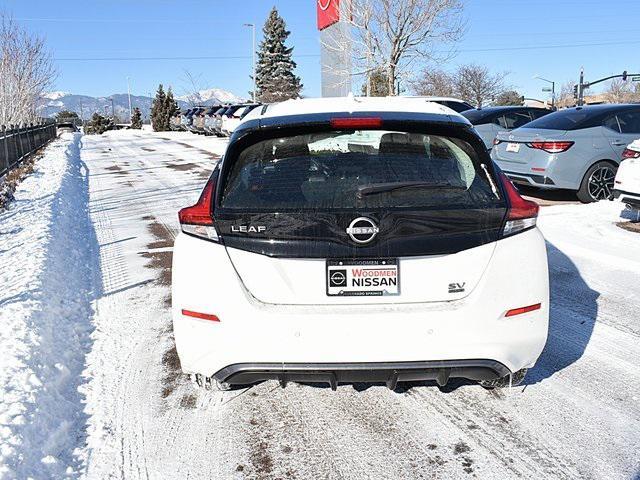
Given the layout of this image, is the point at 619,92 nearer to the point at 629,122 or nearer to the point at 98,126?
the point at 98,126

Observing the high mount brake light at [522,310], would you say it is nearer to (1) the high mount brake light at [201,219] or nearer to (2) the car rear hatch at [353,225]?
(2) the car rear hatch at [353,225]

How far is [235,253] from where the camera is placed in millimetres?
2746

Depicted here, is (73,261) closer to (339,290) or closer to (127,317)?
(127,317)

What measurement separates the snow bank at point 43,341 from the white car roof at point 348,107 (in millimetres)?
1906

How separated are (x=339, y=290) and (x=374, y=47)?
875 inches

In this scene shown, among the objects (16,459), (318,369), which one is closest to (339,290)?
(318,369)

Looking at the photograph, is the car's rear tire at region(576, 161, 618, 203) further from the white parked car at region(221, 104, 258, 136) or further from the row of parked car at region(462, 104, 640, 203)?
the white parked car at region(221, 104, 258, 136)

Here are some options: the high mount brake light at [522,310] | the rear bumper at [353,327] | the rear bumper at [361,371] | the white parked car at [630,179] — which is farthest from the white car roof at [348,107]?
the white parked car at [630,179]

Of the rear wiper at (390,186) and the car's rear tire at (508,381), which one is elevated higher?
the rear wiper at (390,186)

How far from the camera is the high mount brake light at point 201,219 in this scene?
9.23 feet

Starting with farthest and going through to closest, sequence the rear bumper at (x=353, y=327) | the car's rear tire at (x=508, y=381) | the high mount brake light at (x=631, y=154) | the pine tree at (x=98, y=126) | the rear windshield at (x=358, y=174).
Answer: the pine tree at (x=98, y=126) → the high mount brake light at (x=631, y=154) → the car's rear tire at (x=508, y=381) → the rear windshield at (x=358, y=174) → the rear bumper at (x=353, y=327)

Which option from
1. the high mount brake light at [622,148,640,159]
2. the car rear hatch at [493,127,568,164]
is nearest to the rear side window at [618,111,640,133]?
the car rear hatch at [493,127,568,164]

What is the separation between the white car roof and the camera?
3183 millimetres

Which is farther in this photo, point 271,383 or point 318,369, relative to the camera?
point 271,383
